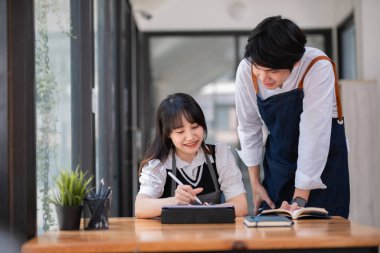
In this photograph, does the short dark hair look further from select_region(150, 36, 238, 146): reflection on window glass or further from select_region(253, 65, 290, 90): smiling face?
select_region(150, 36, 238, 146): reflection on window glass

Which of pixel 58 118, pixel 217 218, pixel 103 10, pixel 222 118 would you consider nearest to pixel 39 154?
pixel 58 118

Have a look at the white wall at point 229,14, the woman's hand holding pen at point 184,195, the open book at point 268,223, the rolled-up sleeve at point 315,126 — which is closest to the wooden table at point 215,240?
the open book at point 268,223

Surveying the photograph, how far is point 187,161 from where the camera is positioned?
90.6 inches

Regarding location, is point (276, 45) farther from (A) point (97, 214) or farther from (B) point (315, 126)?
(A) point (97, 214)

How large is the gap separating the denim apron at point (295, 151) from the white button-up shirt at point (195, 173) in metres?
0.17

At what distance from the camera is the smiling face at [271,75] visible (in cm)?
199

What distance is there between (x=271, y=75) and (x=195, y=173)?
1.64ft

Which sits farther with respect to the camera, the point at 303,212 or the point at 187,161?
the point at 187,161

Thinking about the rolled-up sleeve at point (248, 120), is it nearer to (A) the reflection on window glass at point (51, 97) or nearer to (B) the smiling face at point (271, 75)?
(B) the smiling face at point (271, 75)

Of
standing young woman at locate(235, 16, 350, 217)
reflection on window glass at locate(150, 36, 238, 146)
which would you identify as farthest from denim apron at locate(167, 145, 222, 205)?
reflection on window glass at locate(150, 36, 238, 146)

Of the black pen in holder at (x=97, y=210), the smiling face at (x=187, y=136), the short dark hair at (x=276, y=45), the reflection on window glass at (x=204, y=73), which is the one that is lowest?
the black pen in holder at (x=97, y=210)

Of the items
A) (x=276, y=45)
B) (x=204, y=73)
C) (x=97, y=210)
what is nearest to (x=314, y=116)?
(x=276, y=45)

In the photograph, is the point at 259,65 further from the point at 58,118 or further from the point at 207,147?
the point at 58,118

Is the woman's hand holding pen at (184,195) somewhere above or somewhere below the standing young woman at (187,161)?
below
